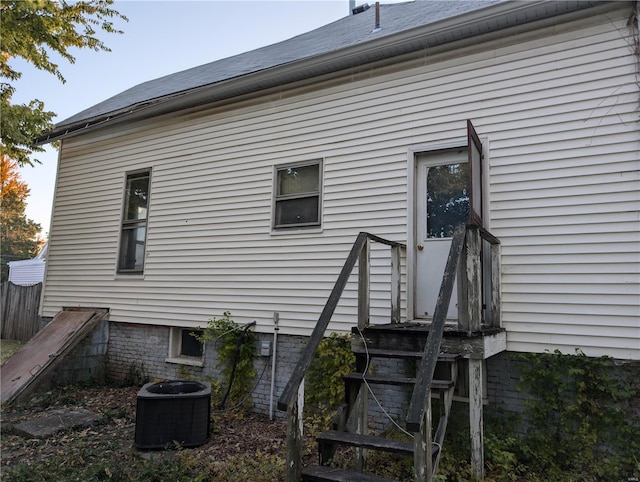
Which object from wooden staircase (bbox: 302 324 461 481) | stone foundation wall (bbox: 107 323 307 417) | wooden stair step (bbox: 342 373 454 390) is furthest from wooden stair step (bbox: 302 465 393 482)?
stone foundation wall (bbox: 107 323 307 417)

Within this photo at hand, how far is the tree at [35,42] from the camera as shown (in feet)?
24.5

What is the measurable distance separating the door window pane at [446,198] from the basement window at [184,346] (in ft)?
13.5

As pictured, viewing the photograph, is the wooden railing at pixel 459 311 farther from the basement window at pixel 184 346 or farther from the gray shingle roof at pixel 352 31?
the basement window at pixel 184 346

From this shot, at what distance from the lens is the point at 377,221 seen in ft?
18.0

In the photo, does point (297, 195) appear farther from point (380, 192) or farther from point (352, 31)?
point (352, 31)

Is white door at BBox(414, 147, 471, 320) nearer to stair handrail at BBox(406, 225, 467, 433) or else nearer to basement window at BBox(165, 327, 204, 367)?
stair handrail at BBox(406, 225, 467, 433)

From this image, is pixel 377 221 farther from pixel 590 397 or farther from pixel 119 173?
pixel 119 173

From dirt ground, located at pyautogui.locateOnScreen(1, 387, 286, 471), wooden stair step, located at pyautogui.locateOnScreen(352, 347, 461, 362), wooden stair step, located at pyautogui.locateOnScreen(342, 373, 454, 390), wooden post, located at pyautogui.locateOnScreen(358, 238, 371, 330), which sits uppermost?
wooden post, located at pyautogui.locateOnScreen(358, 238, 371, 330)

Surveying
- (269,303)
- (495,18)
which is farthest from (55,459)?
(495,18)

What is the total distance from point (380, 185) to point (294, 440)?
3482mm

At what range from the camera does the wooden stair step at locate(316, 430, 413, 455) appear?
9.49ft

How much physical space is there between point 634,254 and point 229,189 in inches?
208

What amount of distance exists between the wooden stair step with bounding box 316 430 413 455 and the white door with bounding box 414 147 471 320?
223 centimetres

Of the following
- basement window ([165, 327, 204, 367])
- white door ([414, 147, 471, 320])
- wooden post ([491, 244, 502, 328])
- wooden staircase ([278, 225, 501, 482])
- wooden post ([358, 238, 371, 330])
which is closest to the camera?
wooden staircase ([278, 225, 501, 482])
